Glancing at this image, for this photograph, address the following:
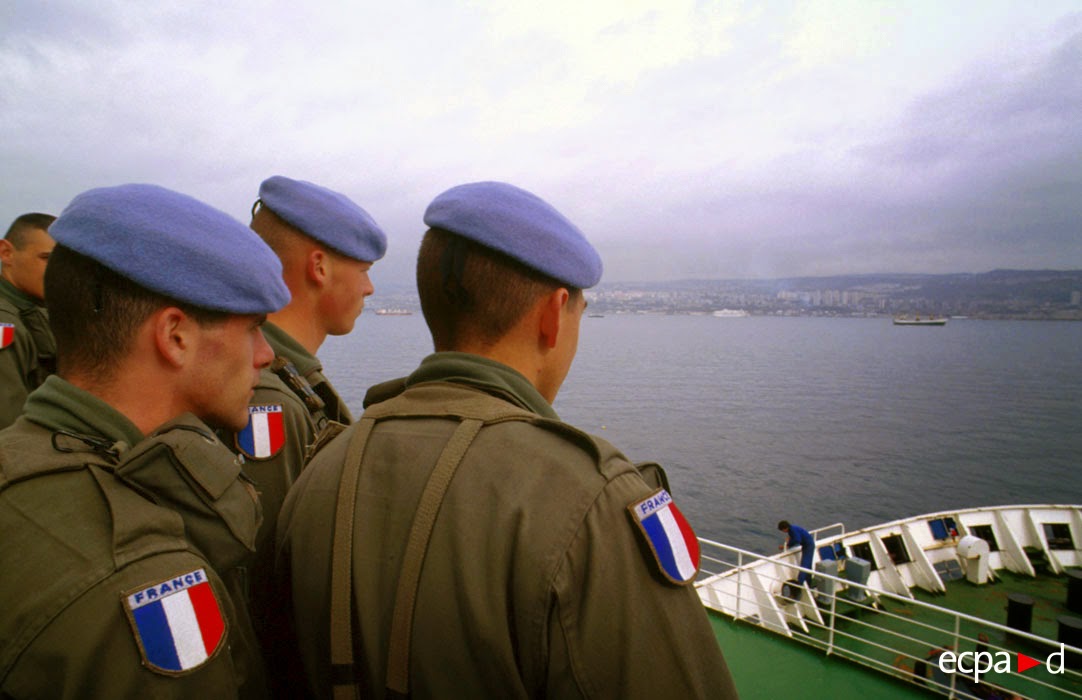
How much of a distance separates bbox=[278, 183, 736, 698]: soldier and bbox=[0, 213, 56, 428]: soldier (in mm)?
3427

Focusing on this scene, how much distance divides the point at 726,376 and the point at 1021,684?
58.8 metres

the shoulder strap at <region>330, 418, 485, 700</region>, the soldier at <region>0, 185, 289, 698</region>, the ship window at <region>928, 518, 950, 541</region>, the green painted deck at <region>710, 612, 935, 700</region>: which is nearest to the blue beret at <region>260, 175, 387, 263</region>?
the soldier at <region>0, 185, 289, 698</region>

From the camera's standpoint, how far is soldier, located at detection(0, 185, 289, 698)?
3.83 ft

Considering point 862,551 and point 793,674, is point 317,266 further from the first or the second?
point 862,551

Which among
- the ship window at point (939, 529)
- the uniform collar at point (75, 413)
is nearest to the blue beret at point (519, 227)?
the uniform collar at point (75, 413)

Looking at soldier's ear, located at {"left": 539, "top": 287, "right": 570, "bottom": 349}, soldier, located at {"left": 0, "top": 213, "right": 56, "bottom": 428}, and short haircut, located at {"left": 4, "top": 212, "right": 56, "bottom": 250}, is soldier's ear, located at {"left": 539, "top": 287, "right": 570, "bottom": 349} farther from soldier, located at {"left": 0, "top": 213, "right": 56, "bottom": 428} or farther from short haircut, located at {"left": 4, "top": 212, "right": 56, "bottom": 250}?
short haircut, located at {"left": 4, "top": 212, "right": 56, "bottom": 250}

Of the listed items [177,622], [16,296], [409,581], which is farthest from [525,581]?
[16,296]

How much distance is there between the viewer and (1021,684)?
8.09m

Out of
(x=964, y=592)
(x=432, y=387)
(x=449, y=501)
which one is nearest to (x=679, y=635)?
(x=449, y=501)

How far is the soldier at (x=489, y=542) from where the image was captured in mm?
1213

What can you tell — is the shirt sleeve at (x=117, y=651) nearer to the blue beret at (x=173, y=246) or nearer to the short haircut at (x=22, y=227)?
the blue beret at (x=173, y=246)

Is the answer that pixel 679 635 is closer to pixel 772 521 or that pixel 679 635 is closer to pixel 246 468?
pixel 246 468

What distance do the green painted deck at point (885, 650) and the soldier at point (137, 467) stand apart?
448 cm

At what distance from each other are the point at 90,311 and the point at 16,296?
389cm
